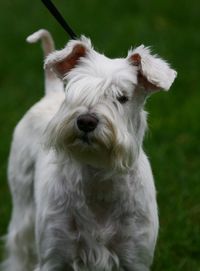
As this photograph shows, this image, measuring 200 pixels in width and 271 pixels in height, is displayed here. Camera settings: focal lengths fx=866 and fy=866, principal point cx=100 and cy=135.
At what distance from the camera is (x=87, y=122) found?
4.53m

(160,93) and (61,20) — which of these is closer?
(61,20)

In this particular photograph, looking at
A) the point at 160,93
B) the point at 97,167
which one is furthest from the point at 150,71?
the point at 160,93

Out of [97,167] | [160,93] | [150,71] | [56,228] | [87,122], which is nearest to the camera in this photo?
[87,122]

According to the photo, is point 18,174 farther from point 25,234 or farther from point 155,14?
point 155,14

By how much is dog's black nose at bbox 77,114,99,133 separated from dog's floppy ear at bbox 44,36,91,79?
1.88 ft

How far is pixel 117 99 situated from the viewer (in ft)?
15.6

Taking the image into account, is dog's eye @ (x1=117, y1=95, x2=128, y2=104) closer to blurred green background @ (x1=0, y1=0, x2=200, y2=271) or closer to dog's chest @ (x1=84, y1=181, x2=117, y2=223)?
dog's chest @ (x1=84, y1=181, x2=117, y2=223)

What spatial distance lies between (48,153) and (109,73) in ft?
3.19

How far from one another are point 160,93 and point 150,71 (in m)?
5.19

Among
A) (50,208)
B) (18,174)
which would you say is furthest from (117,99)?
(18,174)

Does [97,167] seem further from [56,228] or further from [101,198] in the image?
[56,228]

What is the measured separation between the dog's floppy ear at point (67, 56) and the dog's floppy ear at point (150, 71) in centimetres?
29

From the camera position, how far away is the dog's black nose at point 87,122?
4.53 m

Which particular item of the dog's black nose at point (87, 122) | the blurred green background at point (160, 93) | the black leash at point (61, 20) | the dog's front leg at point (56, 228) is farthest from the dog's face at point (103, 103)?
the blurred green background at point (160, 93)
